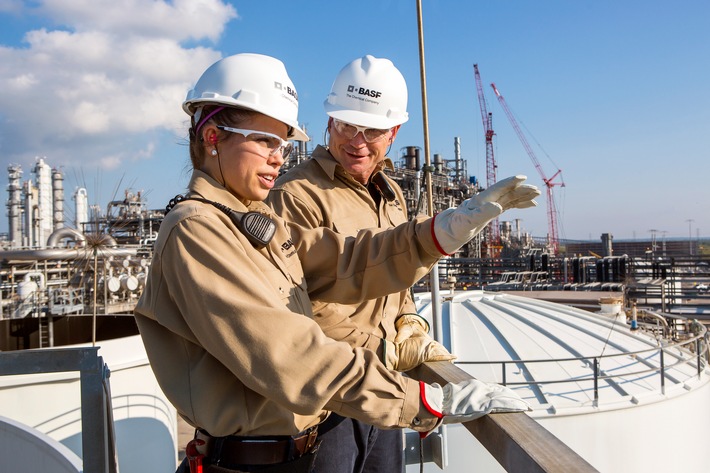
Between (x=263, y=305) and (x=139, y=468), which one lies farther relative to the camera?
(x=139, y=468)

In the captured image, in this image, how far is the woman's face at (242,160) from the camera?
6.81ft

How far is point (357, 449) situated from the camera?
259 cm

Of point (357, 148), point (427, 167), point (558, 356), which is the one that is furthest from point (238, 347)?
point (558, 356)

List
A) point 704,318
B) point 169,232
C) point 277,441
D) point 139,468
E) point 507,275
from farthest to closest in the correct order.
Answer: point 507,275
point 704,318
point 139,468
point 277,441
point 169,232

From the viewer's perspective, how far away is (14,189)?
3816 cm

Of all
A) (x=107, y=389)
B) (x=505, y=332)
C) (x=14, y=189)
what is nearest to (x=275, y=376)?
(x=107, y=389)

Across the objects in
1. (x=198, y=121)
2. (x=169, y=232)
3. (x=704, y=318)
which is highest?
(x=198, y=121)

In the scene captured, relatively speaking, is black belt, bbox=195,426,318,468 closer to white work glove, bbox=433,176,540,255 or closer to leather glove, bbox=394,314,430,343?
leather glove, bbox=394,314,430,343

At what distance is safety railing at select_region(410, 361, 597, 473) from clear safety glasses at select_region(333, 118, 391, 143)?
173cm

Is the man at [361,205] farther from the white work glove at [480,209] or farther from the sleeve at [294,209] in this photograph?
the white work glove at [480,209]

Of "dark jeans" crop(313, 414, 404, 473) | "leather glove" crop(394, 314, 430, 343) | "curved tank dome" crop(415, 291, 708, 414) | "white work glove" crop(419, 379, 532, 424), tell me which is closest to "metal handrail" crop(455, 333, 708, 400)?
"curved tank dome" crop(415, 291, 708, 414)

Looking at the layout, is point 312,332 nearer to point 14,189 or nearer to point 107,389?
point 107,389

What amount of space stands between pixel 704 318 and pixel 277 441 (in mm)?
29732

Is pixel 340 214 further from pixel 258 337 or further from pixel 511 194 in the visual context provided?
pixel 258 337
